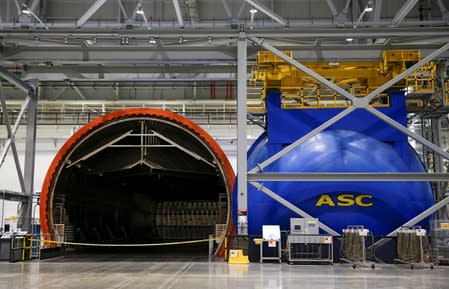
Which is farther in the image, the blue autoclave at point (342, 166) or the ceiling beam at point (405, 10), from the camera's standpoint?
the ceiling beam at point (405, 10)

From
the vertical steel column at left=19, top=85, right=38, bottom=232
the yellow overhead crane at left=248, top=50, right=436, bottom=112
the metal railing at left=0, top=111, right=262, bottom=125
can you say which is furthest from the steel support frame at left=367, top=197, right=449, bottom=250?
the metal railing at left=0, top=111, right=262, bottom=125

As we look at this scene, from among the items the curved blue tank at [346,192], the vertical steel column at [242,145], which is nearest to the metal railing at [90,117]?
the vertical steel column at [242,145]

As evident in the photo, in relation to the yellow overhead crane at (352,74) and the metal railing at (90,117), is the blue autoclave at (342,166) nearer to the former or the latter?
the yellow overhead crane at (352,74)

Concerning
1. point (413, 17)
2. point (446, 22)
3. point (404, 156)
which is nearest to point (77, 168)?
point (404, 156)

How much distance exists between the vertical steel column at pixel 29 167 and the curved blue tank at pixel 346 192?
946 cm

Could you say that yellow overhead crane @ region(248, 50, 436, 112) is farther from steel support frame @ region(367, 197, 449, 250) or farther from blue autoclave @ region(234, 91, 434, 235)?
steel support frame @ region(367, 197, 449, 250)

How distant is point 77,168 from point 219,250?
678 centimetres

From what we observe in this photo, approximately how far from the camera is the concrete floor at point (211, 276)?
9.27m

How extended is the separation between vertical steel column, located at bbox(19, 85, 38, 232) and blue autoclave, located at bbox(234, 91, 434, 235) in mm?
9203

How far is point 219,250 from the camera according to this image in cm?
1580

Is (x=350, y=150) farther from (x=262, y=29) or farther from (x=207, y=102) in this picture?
(x=207, y=102)

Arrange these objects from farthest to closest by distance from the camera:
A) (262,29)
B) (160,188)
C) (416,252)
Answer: (160,188) → (262,29) → (416,252)

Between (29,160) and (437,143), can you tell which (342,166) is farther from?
(29,160)

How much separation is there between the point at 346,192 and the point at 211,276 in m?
5.72
